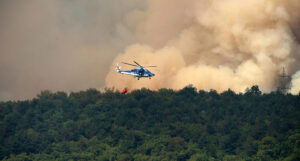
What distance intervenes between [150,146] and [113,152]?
5.56 m

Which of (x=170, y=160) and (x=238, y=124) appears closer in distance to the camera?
(x=170, y=160)

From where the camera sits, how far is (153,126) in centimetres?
18725

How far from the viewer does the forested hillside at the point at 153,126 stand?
6865 inches

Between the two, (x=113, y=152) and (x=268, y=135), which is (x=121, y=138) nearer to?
(x=113, y=152)

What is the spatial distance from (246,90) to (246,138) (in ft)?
30.5

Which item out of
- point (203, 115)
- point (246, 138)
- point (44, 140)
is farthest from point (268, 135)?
point (44, 140)

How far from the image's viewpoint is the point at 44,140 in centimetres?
18412

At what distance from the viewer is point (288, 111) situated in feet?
608

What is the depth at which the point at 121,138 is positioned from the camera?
601 feet

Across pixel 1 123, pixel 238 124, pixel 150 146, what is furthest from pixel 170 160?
pixel 1 123

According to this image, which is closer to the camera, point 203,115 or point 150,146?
point 150,146

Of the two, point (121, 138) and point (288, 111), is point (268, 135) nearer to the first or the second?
point (288, 111)

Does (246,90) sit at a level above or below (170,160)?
above

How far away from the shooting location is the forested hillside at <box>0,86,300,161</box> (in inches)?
6865
